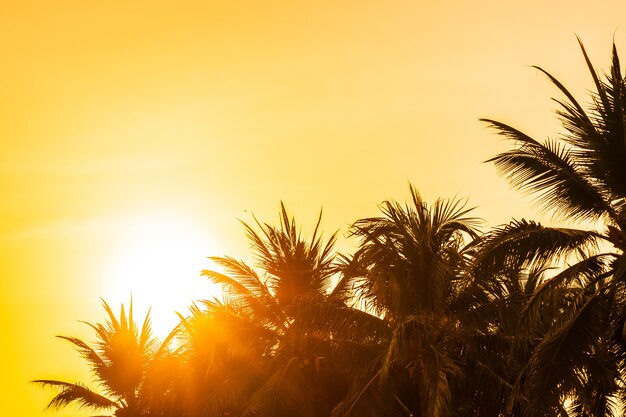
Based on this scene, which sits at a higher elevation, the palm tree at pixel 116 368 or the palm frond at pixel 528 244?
the palm tree at pixel 116 368

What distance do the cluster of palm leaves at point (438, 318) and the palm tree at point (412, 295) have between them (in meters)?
0.04

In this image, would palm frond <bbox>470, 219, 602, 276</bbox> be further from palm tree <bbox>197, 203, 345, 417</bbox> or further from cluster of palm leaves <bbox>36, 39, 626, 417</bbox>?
palm tree <bbox>197, 203, 345, 417</bbox>

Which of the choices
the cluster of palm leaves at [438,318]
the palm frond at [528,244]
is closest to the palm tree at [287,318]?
the cluster of palm leaves at [438,318]

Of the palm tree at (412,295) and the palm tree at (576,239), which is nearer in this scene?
the palm tree at (576,239)

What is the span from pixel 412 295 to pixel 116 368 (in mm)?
22611

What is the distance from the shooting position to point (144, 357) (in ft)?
132

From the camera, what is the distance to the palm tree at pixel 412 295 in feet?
66.5

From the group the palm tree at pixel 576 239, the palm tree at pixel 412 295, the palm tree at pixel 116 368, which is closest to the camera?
the palm tree at pixel 576 239

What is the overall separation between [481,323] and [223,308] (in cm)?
971

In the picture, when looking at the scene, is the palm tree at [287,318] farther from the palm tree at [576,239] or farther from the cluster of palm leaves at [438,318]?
the palm tree at [576,239]

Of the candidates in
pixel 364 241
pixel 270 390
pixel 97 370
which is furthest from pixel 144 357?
pixel 364 241

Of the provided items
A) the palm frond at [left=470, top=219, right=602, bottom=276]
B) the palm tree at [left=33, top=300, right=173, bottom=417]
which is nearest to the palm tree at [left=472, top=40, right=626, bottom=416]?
the palm frond at [left=470, top=219, right=602, bottom=276]

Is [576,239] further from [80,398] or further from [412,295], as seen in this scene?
[80,398]

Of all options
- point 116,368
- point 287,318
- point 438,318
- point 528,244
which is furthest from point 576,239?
point 116,368
